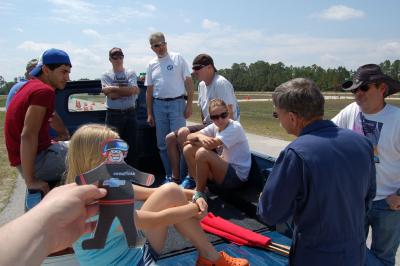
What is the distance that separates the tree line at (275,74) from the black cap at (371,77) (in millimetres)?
78729

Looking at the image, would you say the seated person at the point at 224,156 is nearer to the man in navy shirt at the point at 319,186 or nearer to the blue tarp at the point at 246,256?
the blue tarp at the point at 246,256

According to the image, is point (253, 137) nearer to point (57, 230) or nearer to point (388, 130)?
point (388, 130)

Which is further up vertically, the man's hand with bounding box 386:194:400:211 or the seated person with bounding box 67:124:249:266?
the man's hand with bounding box 386:194:400:211

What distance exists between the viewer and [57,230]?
1022 mm

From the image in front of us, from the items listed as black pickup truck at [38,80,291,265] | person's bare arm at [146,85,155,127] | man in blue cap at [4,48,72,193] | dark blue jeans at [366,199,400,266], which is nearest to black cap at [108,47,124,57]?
black pickup truck at [38,80,291,265]

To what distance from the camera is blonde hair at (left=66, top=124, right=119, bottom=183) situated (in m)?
1.63

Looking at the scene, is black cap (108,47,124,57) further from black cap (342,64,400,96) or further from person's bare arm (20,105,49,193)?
black cap (342,64,400,96)

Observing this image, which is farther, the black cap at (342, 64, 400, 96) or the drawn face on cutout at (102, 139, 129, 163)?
the black cap at (342, 64, 400, 96)

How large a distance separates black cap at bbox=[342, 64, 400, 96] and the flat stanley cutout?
1981 mm

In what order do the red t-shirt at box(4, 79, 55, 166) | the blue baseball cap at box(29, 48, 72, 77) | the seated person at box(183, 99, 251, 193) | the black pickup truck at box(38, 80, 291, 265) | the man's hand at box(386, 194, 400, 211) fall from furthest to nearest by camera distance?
the seated person at box(183, 99, 251, 193), the blue baseball cap at box(29, 48, 72, 77), the red t-shirt at box(4, 79, 55, 166), the black pickup truck at box(38, 80, 291, 265), the man's hand at box(386, 194, 400, 211)

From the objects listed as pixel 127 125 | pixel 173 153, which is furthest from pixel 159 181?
pixel 127 125

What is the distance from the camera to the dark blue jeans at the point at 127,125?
5.14 metres

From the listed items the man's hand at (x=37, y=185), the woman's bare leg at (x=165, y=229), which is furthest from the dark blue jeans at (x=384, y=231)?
the man's hand at (x=37, y=185)

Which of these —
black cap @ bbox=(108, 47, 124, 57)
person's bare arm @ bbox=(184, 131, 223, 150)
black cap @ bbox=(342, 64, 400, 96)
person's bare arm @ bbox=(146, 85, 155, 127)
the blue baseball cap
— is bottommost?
person's bare arm @ bbox=(184, 131, 223, 150)
